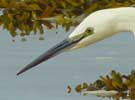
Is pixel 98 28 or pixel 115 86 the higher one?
pixel 98 28

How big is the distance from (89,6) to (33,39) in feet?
2.94

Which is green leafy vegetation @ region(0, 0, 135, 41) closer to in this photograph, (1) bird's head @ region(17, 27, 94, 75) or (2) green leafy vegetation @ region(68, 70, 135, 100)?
(2) green leafy vegetation @ region(68, 70, 135, 100)

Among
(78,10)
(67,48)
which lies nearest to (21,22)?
(78,10)

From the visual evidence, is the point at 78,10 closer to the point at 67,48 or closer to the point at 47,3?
the point at 47,3

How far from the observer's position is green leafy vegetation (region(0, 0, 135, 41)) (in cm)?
630

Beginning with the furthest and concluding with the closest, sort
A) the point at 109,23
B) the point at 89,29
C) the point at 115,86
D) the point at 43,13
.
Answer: the point at 43,13
the point at 115,86
the point at 109,23
the point at 89,29

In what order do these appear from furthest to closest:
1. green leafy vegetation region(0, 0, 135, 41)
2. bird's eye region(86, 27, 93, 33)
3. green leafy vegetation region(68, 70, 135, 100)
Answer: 1. green leafy vegetation region(0, 0, 135, 41)
2. green leafy vegetation region(68, 70, 135, 100)
3. bird's eye region(86, 27, 93, 33)

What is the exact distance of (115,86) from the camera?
550 centimetres

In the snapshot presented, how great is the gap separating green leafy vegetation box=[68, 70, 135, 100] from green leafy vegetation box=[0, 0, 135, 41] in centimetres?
82

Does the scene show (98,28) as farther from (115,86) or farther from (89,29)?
(115,86)

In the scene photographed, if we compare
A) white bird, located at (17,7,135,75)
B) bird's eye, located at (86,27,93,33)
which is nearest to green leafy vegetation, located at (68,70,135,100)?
white bird, located at (17,7,135,75)

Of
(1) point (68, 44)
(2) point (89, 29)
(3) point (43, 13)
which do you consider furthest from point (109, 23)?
(3) point (43, 13)

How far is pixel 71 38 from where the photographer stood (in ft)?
15.7

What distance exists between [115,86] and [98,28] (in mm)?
806
